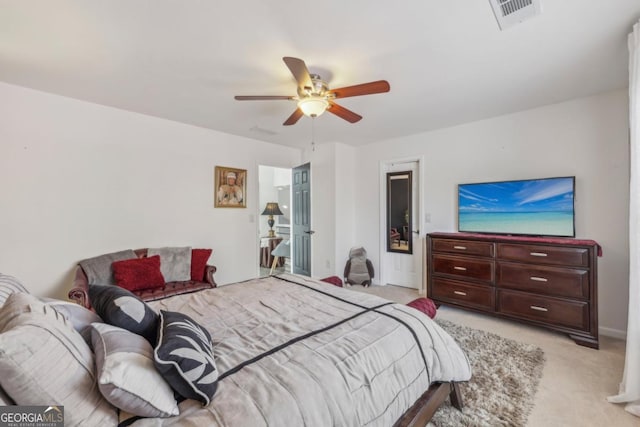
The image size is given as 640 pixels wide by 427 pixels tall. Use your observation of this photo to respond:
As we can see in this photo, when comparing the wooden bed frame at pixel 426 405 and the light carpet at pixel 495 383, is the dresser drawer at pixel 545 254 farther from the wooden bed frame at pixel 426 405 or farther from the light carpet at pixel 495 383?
the wooden bed frame at pixel 426 405

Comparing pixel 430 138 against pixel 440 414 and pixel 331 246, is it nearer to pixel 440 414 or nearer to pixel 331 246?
pixel 331 246

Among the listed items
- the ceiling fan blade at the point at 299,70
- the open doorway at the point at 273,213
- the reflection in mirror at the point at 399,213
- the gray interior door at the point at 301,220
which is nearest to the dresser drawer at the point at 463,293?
the reflection in mirror at the point at 399,213

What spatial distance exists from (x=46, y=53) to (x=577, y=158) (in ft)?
16.7

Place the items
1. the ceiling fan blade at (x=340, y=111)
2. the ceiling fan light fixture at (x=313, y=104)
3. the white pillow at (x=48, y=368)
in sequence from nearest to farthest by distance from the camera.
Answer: the white pillow at (x=48, y=368), the ceiling fan light fixture at (x=313, y=104), the ceiling fan blade at (x=340, y=111)

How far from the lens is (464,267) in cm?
327

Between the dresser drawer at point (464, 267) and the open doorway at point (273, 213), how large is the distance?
11.9ft

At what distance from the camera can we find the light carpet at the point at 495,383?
1.66 m

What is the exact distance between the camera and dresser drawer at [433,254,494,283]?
3107 millimetres

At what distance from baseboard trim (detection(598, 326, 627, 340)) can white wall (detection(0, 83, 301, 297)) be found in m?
4.54

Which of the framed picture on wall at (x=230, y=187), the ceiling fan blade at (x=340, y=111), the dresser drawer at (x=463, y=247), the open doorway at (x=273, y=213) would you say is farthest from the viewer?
the open doorway at (x=273, y=213)

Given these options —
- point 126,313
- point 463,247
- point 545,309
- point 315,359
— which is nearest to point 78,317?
point 126,313

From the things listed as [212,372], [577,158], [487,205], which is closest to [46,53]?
[212,372]

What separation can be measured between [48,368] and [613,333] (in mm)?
4392

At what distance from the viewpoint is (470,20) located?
5.65ft
